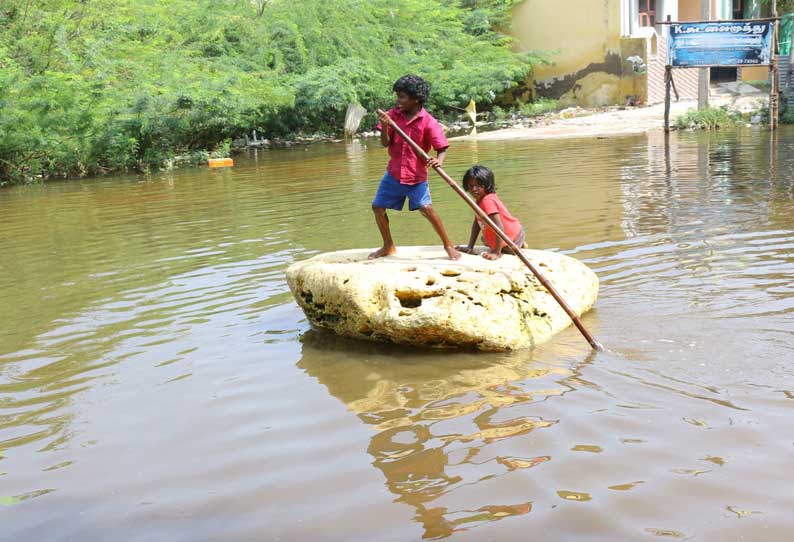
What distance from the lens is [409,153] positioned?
572 cm

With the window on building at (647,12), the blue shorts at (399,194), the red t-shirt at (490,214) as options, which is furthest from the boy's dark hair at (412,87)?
the window on building at (647,12)

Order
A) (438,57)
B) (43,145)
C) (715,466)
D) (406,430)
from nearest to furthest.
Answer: (715,466), (406,430), (43,145), (438,57)

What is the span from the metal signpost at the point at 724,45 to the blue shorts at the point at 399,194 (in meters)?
13.1

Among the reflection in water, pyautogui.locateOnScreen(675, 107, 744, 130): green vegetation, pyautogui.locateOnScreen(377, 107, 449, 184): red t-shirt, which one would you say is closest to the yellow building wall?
pyautogui.locateOnScreen(675, 107, 744, 130): green vegetation

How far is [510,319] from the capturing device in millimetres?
5262

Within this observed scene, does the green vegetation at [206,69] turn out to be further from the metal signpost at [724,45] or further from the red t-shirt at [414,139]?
the red t-shirt at [414,139]

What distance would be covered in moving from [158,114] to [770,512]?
17.6 m

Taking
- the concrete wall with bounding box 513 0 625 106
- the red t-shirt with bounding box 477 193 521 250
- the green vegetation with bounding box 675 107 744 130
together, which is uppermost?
the concrete wall with bounding box 513 0 625 106

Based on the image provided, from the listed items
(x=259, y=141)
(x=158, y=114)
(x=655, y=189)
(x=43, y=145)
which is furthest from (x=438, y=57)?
(x=655, y=189)

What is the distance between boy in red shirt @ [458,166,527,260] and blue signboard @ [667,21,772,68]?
13.0 meters

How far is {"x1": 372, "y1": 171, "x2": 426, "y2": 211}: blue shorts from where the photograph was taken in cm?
583

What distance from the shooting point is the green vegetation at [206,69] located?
17.6m

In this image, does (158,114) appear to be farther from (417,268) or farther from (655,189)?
(417,268)

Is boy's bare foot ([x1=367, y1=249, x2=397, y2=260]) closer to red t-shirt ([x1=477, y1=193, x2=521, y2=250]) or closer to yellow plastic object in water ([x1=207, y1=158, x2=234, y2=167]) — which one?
red t-shirt ([x1=477, y1=193, x2=521, y2=250])
